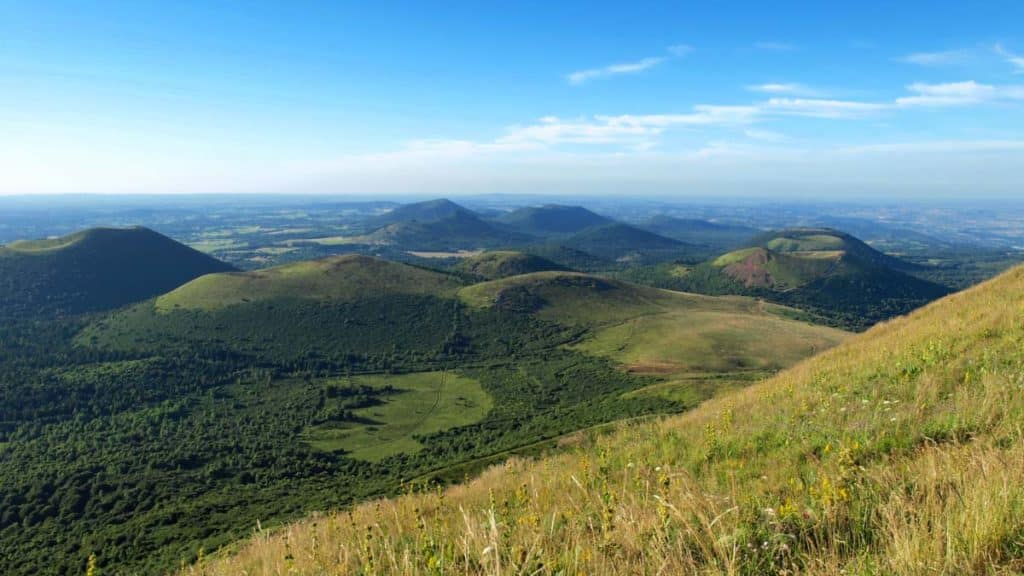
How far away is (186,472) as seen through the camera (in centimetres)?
7050

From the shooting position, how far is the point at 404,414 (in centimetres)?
9812

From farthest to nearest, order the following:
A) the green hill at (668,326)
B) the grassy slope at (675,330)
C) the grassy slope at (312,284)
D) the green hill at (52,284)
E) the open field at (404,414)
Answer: the green hill at (52,284), the grassy slope at (312,284), the green hill at (668,326), the grassy slope at (675,330), the open field at (404,414)

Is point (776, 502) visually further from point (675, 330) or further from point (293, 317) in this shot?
point (293, 317)

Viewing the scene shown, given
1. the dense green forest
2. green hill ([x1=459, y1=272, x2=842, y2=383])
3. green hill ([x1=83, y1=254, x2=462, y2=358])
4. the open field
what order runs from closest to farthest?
the dense green forest
the open field
green hill ([x1=459, y1=272, x2=842, y2=383])
green hill ([x1=83, y1=254, x2=462, y2=358])

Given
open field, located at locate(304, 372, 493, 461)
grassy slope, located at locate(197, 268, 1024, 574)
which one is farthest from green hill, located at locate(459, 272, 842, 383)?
grassy slope, located at locate(197, 268, 1024, 574)

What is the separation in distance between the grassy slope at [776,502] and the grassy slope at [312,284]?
5968 inches

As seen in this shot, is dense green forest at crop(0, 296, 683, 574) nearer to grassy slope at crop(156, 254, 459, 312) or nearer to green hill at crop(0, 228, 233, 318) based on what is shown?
grassy slope at crop(156, 254, 459, 312)

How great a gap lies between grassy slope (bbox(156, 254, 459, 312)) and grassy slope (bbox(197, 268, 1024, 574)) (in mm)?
151576

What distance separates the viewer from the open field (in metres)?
83.7

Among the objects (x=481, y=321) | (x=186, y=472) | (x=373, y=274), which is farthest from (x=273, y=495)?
(x=373, y=274)

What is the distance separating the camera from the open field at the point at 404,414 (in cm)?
8369

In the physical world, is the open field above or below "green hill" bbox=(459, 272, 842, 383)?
below

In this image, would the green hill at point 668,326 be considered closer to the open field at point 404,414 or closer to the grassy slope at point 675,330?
the grassy slope at point 675,330

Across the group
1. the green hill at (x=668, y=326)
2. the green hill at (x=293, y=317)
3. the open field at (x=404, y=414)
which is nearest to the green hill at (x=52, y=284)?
the green hill at (x=293, y=317)
